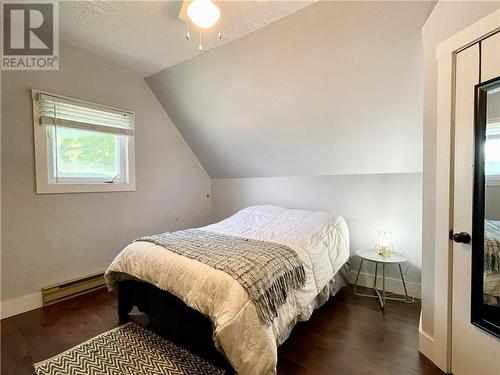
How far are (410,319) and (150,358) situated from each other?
7.07 ft

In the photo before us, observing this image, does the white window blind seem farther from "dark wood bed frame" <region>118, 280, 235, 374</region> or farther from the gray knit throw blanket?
"dark wood bed frame" <region>118, 280, 235, 374</region>

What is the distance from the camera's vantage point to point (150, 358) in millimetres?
1693

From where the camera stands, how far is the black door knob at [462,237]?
1.43 m

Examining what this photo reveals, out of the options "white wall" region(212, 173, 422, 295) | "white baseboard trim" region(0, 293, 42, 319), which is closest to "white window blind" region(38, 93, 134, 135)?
"white baseboard trim" region(0, 293, 42, 319)

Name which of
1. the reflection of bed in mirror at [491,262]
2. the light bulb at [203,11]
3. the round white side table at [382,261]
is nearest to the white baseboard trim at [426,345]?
the reflection of bed in mirror at [491,262]

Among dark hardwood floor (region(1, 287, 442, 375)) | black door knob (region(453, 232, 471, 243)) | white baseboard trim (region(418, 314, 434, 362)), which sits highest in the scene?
black door knob (region(453, 232, 471, 243))

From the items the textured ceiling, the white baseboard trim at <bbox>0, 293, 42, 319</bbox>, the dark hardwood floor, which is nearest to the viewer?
the dark hardwood floor

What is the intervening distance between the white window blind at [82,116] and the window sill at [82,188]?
62cm

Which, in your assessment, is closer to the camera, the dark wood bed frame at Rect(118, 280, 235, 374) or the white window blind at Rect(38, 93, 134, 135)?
the dark wood bed frame at Rect(118, 280, 235, 374)

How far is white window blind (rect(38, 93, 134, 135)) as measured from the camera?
2441 mm

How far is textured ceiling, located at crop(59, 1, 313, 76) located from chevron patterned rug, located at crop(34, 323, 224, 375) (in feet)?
8.31

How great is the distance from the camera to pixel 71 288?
8.48 feet

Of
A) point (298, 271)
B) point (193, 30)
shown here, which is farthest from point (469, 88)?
point (193, 30)

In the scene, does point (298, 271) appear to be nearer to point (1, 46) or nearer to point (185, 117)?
point (185, 117)
